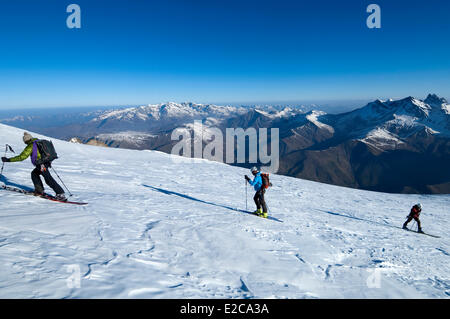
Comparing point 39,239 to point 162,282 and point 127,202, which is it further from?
point 127,202

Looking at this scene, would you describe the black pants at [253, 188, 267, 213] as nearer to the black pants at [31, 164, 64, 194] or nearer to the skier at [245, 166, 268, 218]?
the skier at [245, 166, 268, 218]

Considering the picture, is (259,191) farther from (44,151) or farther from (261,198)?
(44,151)

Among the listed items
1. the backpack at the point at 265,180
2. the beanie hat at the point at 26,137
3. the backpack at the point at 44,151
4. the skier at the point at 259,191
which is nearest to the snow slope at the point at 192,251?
the skier at the point at 259,191

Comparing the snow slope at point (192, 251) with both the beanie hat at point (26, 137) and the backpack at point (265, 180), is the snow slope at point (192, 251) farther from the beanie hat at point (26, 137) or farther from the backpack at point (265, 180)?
the beanie hat at point (26, 137)

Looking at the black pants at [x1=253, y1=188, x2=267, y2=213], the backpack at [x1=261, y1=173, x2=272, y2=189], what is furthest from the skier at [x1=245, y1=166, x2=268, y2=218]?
the backpack at [x1=261, y1=173, x2=272, y2=189]

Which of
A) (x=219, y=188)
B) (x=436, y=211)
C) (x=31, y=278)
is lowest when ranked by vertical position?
(x=436, y=211)

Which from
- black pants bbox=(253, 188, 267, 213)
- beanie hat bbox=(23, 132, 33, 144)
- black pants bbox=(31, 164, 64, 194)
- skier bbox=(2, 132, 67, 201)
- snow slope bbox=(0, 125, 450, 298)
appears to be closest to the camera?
snow slope bbox=(0, 125, 450, 298)
